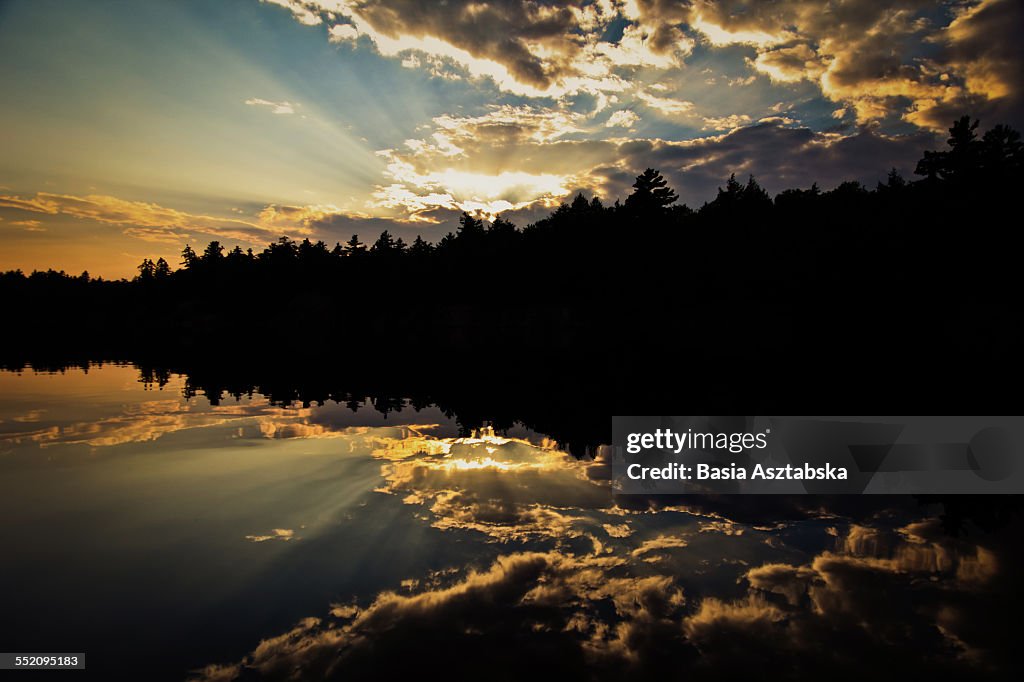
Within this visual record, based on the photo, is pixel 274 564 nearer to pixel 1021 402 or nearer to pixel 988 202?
pixel 1021 402

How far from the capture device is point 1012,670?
5.61 meters

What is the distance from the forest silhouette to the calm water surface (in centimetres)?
1117

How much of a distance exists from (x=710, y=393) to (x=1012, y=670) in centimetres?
2359

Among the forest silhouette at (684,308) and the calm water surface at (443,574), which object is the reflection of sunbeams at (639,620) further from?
the forest silhouette at (684,308)

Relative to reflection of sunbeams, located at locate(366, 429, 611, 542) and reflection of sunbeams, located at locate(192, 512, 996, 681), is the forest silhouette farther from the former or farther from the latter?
reflection of sunbeams, located at locate(192, 512, 996, 681)

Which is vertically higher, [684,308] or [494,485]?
[684,308]

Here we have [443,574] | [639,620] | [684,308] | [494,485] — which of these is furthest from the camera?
[684,308]

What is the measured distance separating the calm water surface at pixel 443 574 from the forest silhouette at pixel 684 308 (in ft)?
36.6

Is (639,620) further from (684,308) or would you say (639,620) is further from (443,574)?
(684,308)

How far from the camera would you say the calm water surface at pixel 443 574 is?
5945 mm

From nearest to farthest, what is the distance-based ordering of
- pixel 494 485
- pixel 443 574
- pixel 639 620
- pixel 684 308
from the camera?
pixel 639 620
pixel 443 574
pixel 494 485
pixel 684 308

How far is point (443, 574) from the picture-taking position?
7703 millimetres

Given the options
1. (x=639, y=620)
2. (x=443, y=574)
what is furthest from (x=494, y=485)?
(x=639, y=620)

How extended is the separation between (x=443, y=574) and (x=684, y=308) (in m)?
80.0
